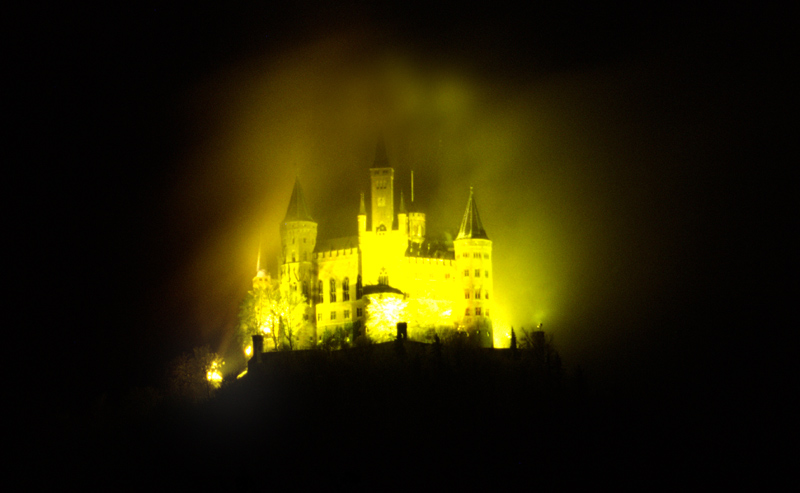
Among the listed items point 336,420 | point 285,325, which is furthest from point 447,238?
point 336,420

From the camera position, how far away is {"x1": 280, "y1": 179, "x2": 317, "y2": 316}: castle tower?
106562 millimetres

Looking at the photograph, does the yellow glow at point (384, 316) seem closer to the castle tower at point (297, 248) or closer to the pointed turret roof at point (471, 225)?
the castle tower at point (297, 248)

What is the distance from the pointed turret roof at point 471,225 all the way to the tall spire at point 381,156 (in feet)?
30.5

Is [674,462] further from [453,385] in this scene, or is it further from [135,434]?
[135,434]

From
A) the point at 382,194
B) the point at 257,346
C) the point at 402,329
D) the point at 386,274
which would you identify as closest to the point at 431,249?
the point at 386,274

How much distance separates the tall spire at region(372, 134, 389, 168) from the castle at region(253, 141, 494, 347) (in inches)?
11.4

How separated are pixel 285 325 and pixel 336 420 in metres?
14.3

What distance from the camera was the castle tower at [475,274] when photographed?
105 m

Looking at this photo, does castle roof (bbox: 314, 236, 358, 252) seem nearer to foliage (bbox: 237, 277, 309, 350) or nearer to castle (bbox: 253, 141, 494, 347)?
castle (bbox: 253, 141, 494, 347)

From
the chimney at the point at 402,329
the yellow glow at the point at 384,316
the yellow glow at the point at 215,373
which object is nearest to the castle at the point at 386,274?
the yellow glow at the point at 384,316

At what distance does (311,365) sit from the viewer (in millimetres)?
94375

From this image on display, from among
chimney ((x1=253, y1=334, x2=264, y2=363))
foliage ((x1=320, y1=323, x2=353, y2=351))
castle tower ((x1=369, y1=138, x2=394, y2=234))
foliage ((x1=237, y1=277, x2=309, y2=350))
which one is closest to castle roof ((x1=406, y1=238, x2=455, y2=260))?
castle tower ((x1=369, y1=138, x2=394, y2=234))

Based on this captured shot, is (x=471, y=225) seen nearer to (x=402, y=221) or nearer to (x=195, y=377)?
(x=402, y=221)

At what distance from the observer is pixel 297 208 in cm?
11050
